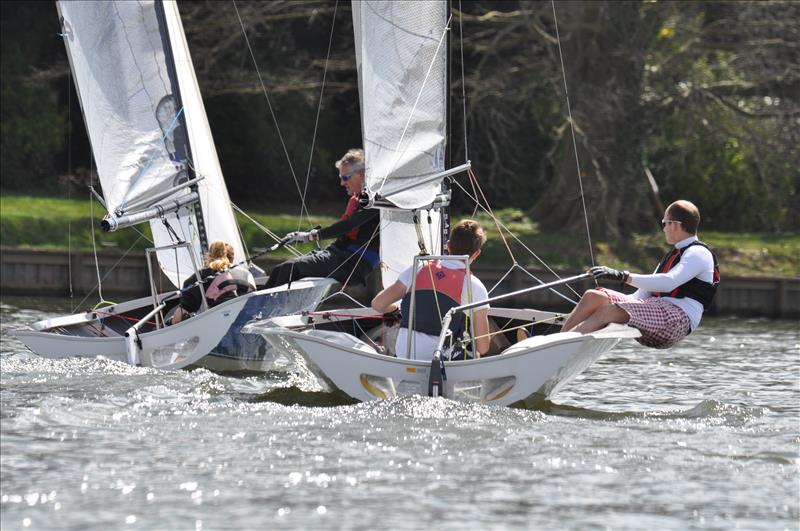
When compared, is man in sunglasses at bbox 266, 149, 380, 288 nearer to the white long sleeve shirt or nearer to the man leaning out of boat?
the man leaning out of boat

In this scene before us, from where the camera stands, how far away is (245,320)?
496 inches

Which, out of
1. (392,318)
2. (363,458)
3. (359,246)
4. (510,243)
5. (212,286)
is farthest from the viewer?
(510,243)

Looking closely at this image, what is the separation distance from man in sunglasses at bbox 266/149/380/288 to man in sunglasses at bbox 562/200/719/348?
9.93ft

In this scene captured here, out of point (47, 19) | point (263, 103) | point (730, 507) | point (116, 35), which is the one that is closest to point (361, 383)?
point (730, 507)

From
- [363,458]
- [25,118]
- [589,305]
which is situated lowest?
[363,458]

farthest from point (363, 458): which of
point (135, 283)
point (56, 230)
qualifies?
point (56, 230)

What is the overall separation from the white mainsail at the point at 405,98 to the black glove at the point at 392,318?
34.7 inches

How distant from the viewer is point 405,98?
12633 millimetres

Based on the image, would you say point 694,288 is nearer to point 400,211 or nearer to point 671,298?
point 671,298

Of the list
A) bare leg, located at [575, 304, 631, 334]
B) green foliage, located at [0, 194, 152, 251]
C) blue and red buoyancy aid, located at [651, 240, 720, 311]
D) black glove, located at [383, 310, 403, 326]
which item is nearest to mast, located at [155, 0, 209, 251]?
black glove, located at [383, 310, 403, 326]

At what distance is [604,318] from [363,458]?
9.13 ft

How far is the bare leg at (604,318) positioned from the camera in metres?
10.6

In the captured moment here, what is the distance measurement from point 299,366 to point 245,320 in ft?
5.00

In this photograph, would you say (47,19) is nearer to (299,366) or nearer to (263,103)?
(263,103)
